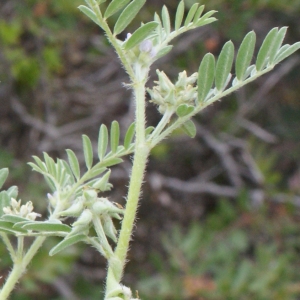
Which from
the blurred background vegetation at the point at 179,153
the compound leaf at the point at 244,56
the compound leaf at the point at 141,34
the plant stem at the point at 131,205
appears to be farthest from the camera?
the blurred background vegetation at the point at 179,153

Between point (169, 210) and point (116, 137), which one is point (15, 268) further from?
point (169, 210)

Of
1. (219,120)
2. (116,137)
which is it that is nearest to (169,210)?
(219,120)

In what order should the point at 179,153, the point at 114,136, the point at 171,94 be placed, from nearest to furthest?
the point at 171,94
the point at 114,136
the point at 179,153

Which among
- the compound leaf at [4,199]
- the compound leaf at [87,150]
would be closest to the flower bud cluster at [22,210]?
the compound leaf at [4,199]

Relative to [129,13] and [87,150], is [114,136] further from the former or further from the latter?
[129,13]

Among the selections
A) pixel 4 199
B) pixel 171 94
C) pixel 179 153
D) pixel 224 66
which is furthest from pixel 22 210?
pixel 179 153

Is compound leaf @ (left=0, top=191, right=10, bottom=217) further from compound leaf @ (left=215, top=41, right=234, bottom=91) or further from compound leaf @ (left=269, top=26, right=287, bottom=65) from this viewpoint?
compound leaf @ (left=269, top=26, right=287, bottom=65)

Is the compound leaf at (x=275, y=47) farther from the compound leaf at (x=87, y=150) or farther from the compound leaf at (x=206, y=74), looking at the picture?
the compound leaf at (x=87, y=150)
